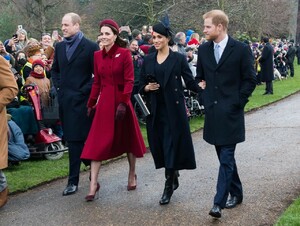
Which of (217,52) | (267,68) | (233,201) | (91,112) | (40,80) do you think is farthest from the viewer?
(267,68)

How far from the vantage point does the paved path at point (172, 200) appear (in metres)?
5.75

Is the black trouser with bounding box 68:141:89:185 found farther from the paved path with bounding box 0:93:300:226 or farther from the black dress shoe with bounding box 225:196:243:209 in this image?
the black dress shoe with bounding box 225:196:243:209

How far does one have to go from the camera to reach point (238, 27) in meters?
35.1

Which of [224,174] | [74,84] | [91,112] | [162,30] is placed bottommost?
[224,174]

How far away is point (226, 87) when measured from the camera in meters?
5.68

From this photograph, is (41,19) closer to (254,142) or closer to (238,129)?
(254,142)

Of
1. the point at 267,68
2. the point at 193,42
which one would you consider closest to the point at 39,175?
the point at 193,42

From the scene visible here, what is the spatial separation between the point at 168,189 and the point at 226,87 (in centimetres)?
140

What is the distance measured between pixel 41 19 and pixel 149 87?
24.0 meters

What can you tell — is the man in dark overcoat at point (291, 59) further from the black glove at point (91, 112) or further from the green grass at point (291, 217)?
the green grass at point (291, 217)

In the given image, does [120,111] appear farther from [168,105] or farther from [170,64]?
[170,64]

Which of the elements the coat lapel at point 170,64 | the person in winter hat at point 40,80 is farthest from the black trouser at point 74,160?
the person in winter hat at point 40,80

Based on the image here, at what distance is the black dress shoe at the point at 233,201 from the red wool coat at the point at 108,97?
1.48 meters

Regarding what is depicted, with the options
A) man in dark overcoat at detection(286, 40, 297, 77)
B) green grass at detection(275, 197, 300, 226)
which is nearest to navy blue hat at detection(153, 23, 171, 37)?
green grass at detection(275, 197, 300, 226)
